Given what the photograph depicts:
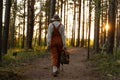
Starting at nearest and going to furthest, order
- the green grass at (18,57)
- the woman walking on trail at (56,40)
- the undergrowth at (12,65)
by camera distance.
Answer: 1. the undergrowth at (12,65)
2. the woman walking on trail at (56,40)
3. the green grass at (18,57)

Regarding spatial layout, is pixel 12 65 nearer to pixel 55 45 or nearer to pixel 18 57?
pixel 55 45

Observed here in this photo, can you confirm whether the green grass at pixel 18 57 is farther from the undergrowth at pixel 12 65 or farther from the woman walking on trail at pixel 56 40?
the woman walking on trail at pixel 56 40

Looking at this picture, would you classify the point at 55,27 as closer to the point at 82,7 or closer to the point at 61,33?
the point at 61,33

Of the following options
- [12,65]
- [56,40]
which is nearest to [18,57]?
[12,65]

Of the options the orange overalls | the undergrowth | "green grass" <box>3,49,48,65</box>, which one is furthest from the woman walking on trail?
"green grass" <box>3,49,48,65</box>

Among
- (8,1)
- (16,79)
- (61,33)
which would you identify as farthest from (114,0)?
(16,79)

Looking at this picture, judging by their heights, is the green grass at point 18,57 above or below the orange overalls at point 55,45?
below

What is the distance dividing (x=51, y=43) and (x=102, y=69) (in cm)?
324

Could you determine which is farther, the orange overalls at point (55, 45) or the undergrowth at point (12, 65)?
the orange overalls at point (55, 45)

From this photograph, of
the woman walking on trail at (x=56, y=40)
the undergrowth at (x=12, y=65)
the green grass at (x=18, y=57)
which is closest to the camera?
the undergrowth at (x=12, y=65)

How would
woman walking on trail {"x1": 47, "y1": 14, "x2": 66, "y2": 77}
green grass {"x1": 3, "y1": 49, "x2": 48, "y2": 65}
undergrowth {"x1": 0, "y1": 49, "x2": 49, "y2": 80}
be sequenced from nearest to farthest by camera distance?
undergrowth {"x1": 0, "y1": 49, "x2": 49, "y2": 80}
woman walking on trail {"x1": 47, "y1": 14, "x2": 66, "y2": 77}
green grass {"x1": 3, "y1": 49, "x2": 48, "y2": 65}

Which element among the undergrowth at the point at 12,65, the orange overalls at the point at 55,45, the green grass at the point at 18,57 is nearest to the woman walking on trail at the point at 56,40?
the orange overalls at the point at 55,45

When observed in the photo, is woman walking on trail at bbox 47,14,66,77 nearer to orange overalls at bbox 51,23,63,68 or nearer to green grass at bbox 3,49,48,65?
orange overalls at bbox 51,23,63,68

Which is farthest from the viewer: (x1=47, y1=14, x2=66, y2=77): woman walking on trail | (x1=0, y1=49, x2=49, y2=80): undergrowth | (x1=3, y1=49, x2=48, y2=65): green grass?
(x1=3, y1=49, x2=48, y2=65): green grass
